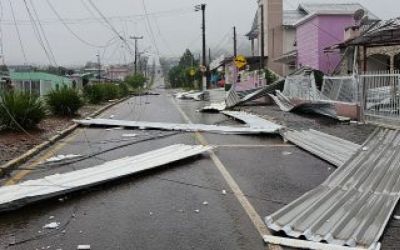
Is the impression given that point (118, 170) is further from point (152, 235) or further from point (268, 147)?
point (268, 147)

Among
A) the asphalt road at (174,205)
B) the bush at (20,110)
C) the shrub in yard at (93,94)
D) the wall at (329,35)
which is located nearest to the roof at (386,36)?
the asphalt road at (174,205)

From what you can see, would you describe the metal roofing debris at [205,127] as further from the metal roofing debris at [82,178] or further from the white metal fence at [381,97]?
the metal roofing debris at [82,178]

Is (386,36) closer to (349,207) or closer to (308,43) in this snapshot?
(349,207)

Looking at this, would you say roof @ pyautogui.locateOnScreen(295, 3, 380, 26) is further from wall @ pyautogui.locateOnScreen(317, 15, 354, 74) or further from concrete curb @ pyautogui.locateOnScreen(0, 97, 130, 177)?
concrete curb @ pyautogui.locateOnScreen(0, 97, 130, 177)

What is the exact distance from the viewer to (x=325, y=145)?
12609 mm

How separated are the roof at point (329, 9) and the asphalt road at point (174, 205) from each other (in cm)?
2812

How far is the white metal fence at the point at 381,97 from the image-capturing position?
15781 mm

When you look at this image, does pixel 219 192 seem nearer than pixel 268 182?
Yes

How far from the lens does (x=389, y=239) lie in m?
5.78

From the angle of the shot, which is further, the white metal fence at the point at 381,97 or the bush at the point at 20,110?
the white metal fence at the point at 381,97

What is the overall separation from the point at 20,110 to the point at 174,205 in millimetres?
9262

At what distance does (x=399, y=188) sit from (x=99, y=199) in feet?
13.7

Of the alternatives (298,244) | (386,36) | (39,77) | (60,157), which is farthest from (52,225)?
(39,77)

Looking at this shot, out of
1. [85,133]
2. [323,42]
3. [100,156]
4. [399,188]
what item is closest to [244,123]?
[85,133]
